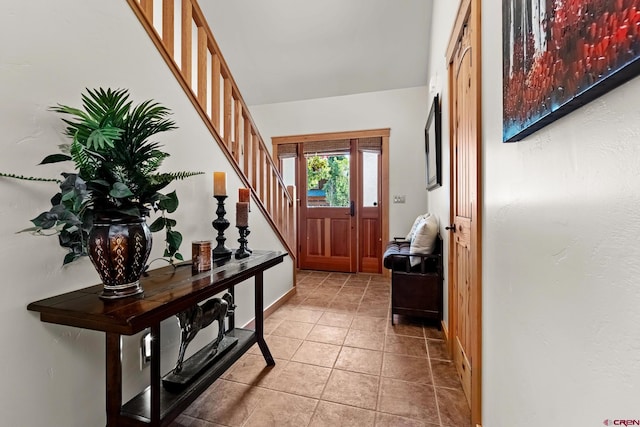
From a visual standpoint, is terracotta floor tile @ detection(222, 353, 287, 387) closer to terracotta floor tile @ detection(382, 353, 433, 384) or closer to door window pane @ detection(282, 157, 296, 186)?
terracotta floor tile @ detection(382, 353, 433, 384)

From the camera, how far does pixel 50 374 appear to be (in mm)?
1052

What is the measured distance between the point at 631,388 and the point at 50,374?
1.60 m

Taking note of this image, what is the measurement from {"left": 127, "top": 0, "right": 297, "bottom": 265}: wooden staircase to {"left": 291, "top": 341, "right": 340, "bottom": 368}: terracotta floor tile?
1.19 m

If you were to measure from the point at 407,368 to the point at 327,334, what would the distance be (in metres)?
0.70

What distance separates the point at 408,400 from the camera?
1.58 m

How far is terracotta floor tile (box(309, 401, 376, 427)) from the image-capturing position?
1.42 meters

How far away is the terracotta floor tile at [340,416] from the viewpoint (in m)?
1.42

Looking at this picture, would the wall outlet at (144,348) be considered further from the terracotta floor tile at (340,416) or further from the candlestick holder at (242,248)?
the terracotta floor tile at (340,416)

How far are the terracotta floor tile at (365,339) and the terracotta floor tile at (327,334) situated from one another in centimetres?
5

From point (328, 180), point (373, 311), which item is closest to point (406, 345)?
point (373, 311)

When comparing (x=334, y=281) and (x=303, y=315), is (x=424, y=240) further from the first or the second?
(x=334, y=281)

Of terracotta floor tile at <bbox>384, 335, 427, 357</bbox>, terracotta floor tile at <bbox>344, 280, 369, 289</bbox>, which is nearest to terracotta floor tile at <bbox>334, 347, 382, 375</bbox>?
terracotta floor tile at <bbox>384, 335, 427, 357</bbox>

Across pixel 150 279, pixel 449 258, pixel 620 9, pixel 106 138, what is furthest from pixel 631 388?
pixel 449 258

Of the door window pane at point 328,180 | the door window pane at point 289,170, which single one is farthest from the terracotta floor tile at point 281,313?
the door window pane at point 289,170
